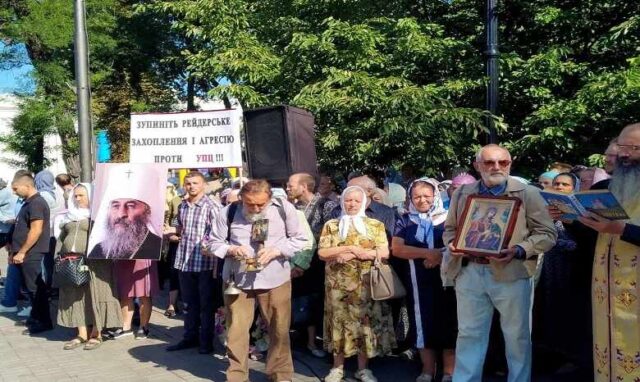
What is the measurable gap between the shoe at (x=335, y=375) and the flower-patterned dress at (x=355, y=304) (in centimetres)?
16

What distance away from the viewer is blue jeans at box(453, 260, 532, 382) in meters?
4.62

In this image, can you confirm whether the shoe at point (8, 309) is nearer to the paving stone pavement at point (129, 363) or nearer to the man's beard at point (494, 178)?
the paving stone pavement at point (129, 363)

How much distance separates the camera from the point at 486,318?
4750 mm

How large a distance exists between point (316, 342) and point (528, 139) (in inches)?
146

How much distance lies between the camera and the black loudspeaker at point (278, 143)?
765cm

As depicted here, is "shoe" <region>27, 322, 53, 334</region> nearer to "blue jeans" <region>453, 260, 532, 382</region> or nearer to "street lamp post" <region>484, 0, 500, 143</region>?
"blue jeans" <region>453, 260, 532, 382</region>

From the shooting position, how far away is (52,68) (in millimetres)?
23234

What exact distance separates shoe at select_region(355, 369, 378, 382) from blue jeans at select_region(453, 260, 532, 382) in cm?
103

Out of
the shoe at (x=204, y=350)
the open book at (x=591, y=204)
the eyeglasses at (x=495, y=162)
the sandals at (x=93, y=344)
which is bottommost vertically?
the shoe at (x=204, y=350)

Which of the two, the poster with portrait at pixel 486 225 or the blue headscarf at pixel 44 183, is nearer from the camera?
the poster with portrait at pixel 486 225

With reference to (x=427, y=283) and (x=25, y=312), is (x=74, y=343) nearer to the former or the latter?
(x=25, y=312)

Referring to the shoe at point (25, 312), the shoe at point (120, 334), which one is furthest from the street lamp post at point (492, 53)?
the shoe at point (25, 312)

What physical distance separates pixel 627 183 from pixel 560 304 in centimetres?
172

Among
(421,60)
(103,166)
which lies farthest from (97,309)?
(421,60)
